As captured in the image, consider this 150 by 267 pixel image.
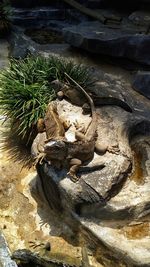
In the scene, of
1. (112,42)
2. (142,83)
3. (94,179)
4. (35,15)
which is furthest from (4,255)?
(35,15)

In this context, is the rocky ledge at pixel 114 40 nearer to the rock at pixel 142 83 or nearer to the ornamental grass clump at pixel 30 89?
the rock at pixel 142 83

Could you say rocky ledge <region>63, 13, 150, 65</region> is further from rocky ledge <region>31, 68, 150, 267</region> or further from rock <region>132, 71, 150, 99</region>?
rocky ledge <region>31, 68, 150, 267</region>

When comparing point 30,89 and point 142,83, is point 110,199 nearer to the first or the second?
point 30,89

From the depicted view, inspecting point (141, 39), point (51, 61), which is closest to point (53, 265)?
point (51, 61)

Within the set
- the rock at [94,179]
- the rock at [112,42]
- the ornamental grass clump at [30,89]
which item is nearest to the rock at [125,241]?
the rock at [94,179]

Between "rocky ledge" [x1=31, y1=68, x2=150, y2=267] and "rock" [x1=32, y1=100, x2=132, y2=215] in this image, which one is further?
"rock" [x1=32, y1=100, x2=132, y2=215]

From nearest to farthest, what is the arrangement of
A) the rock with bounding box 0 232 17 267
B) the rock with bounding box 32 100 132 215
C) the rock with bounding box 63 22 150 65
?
the rock with bounding box 0 232 17 267, the rock with bounding box 32 100 132 215, the rock with bounding box 63 22 150 65

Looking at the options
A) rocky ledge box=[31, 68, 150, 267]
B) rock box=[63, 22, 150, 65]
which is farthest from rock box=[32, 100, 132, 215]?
rock box=[63, 22, 150, 65]
